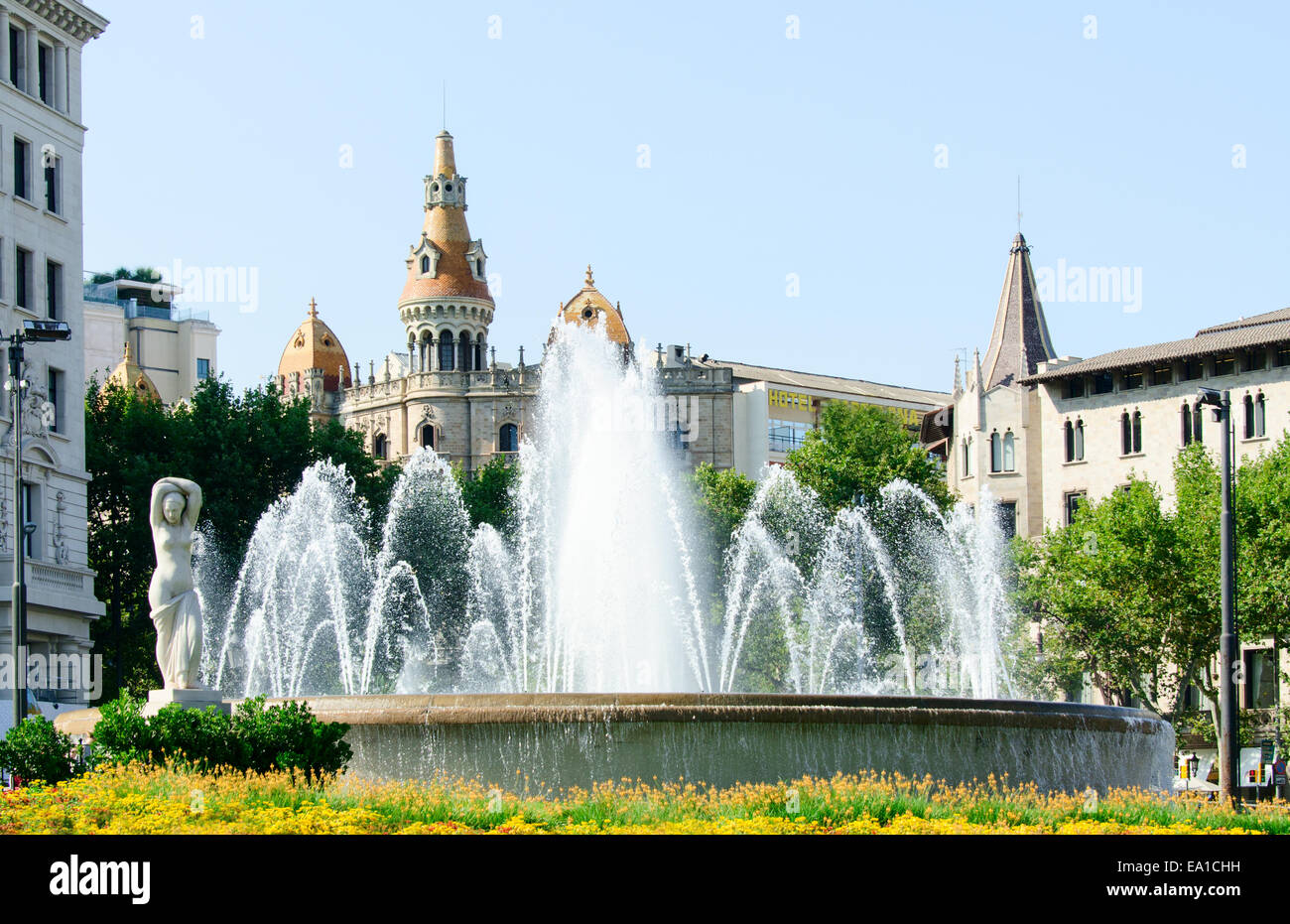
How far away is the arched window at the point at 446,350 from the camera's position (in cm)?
9838

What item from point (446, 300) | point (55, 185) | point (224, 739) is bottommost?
point (224, 739)

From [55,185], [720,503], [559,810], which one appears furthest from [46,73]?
[559,810]

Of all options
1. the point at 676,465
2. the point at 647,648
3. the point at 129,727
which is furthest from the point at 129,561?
the point at 676,465

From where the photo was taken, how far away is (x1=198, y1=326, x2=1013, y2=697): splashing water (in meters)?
38.2

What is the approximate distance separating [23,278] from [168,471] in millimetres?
10468

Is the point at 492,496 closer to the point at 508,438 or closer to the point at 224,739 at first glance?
the point at 508,438

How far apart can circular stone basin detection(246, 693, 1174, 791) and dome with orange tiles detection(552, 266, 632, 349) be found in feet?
268

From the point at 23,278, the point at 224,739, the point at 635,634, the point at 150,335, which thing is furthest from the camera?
the point at 150,335

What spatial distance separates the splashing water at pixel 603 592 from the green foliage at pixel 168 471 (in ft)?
4.15

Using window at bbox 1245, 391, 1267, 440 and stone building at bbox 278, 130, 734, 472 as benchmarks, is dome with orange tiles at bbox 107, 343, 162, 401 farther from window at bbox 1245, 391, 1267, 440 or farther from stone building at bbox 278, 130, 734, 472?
window at bbox 1245, 391, 1267, 440

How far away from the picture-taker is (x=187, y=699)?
18.4 m

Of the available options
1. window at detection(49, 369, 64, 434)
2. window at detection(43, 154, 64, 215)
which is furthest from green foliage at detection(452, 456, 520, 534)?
window at detection(43, 154, 64, 215)

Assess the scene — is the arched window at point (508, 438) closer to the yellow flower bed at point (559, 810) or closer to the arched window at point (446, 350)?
the arched window at point (446, 350)
